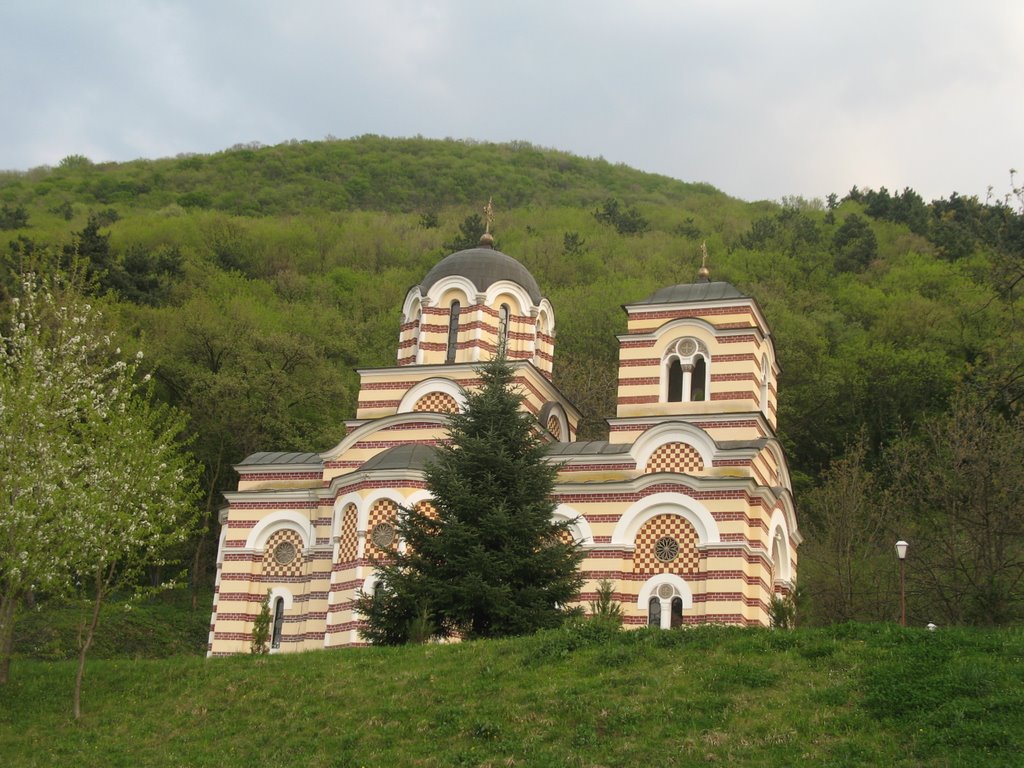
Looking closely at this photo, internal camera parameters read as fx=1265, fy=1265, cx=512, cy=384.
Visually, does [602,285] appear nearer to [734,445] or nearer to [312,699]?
[734,445]

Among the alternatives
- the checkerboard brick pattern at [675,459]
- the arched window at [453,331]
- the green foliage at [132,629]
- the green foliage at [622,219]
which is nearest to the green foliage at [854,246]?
the green foliage at [622,219]

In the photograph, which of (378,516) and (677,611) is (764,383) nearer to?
(677,611)

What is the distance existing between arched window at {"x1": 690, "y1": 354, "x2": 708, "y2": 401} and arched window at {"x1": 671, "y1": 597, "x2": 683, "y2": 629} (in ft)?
16.0

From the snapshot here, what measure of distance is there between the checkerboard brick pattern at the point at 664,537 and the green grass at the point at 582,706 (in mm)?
7520

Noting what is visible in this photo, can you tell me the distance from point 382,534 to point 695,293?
865 centimetres

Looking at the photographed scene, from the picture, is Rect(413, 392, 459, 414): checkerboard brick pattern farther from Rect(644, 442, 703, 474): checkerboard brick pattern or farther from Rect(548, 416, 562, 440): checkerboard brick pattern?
Rect(644, 442, 703, 474): checkerboard brick pattern

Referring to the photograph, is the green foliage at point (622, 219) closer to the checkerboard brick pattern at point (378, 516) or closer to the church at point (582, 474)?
the church at point (582, 474)

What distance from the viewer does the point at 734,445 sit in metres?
24.9

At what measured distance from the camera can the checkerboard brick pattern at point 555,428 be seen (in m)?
28.6

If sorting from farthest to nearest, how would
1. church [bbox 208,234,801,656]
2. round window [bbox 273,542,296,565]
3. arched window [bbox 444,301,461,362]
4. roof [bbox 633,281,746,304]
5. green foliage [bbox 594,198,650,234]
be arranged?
green foliage [bbox 594,198,650,234] → arched window [bbox 444,301,461,362] → roof [bbox 633,281,746,304] → round window [bbox 273,542,296,565] → church [bbox 208,234,801,656]

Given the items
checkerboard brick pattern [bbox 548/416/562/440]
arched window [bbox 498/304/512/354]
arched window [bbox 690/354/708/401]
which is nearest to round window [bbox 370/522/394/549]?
checkerboard brick pattern [bbox 548/416/562/440]

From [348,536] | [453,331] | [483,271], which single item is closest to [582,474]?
[348,536]

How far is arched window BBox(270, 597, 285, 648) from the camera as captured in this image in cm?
2577

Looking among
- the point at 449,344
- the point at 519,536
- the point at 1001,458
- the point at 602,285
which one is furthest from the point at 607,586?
the point at 602,285
